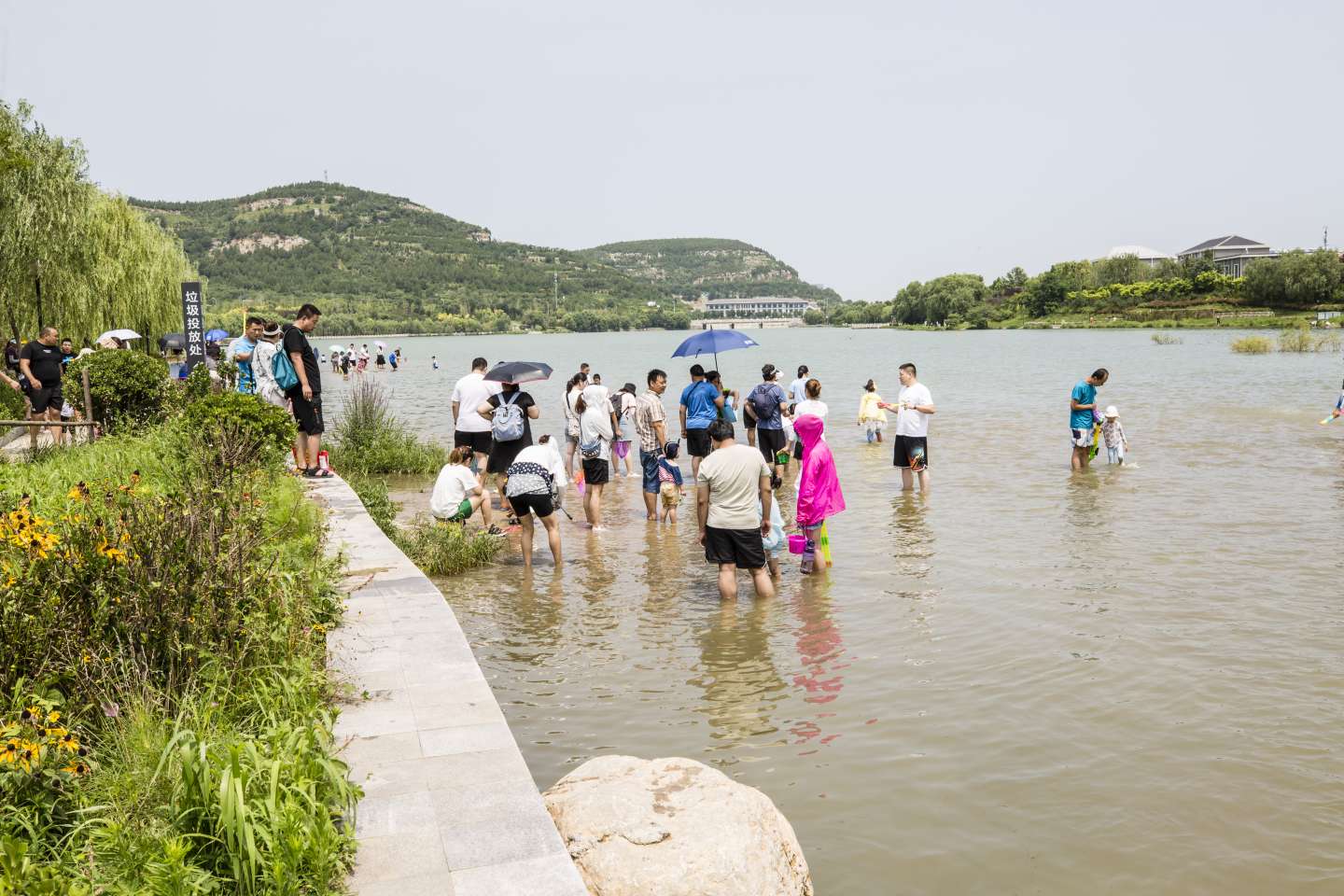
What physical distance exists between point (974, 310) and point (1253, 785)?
139 metres

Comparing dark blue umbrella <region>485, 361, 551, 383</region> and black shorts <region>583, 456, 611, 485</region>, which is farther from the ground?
dark blue umbrella <region>485, 361, 551, 383</region>

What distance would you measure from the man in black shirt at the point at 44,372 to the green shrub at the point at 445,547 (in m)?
9.07

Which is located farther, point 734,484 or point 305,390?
point 305,390

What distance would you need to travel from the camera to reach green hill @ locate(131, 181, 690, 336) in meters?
147

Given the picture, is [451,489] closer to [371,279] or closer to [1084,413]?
[1084,413]

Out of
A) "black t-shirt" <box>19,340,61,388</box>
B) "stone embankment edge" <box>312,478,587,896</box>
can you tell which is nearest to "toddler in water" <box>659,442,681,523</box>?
"stone embankment edge" <box>312,478,587,896</box>

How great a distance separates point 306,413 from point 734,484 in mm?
5712

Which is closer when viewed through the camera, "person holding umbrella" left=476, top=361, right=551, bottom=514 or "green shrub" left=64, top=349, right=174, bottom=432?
"person holding umbrella" left=476, top=361, right=551, bottom=514

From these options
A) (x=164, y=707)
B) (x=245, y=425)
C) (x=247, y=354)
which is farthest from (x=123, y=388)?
(x=164, y=707)

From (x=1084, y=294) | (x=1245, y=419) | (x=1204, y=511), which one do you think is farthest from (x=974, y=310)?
(x=1204, y=511)

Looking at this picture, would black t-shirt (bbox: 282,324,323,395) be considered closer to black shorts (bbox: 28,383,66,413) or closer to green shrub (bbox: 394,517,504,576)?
green shrub (bbox: 394,517,504,576)

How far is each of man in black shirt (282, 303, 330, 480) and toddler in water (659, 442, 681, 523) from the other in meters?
4.01

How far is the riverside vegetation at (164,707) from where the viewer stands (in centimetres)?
316

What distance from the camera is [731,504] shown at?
8.09 m
